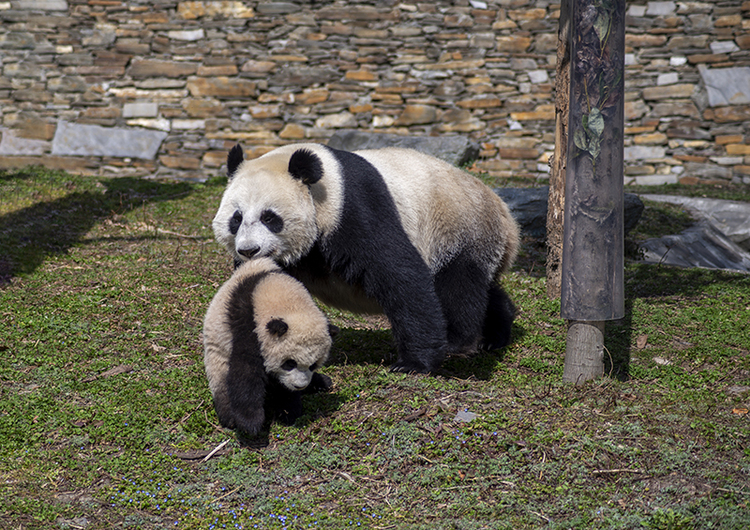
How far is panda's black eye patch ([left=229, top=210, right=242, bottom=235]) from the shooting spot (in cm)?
402

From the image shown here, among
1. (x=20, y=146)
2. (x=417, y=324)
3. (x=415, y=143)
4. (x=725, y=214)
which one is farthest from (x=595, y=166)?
(x=20, y=146)

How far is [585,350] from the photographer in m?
4.30

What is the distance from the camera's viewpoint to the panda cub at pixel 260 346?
11.4 feet

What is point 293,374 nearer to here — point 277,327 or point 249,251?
point 277,327

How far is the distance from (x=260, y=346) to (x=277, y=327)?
0.57 ft

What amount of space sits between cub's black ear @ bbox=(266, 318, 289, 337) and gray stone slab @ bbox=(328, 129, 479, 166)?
754cm

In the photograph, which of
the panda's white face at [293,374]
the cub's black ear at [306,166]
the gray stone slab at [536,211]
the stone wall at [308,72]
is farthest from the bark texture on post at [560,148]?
the stone wall at [308,72]

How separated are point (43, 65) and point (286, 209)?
33.2 ft

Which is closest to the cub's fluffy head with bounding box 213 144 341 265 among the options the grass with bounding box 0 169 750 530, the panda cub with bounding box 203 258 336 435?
the panda cub with bounding box 203 258 336 435

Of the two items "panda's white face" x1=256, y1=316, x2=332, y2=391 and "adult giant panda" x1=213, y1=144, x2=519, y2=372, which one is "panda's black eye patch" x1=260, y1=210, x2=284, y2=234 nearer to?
"adult giant panda" x1=213, y1=144, x2=519, y2=372

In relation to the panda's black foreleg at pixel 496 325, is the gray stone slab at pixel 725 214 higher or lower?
lower

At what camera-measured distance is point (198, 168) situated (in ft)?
38.8

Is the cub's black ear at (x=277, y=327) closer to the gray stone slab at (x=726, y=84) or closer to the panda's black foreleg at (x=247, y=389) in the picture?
the panda's black foreleg at (x=247, y=389)

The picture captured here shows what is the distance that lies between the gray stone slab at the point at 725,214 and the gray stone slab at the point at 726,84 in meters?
2.71
